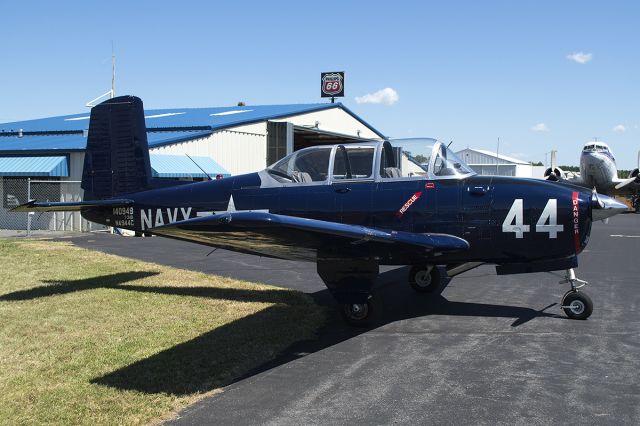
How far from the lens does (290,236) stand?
255 inches

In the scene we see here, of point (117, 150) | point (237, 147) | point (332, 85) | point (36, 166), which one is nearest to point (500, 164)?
point (332, 85)

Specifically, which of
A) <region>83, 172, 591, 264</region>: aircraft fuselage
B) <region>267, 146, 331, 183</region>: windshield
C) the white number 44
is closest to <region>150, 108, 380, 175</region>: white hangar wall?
<region>267, 146, 331, 183</region>: windshield

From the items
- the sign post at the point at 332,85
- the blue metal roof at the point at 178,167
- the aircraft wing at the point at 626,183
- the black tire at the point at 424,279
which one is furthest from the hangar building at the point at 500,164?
the black tire at the point at 424,279

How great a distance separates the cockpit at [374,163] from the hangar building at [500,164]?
75759mm

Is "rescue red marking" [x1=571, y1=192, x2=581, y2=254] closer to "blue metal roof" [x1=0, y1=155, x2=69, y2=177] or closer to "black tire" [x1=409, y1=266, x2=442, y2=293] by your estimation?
"black tire" [x1=409, y1=266, x2=442, y2=293]

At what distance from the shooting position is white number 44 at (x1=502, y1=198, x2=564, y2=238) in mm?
7488

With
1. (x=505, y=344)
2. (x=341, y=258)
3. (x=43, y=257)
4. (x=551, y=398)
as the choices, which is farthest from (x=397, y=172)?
(x=43, y=257)

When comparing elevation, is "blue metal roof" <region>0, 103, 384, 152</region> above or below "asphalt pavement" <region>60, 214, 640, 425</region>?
above

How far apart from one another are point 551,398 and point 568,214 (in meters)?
3.12

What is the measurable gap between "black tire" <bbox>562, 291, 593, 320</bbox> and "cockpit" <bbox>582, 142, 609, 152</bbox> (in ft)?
83.6

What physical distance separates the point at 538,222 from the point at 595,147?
26529 millimetres

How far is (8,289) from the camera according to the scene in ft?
33.7

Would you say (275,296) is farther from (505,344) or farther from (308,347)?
(505,344)

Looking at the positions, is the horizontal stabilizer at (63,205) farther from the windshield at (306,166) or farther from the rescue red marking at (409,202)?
the rescue red marking at (409,202)
